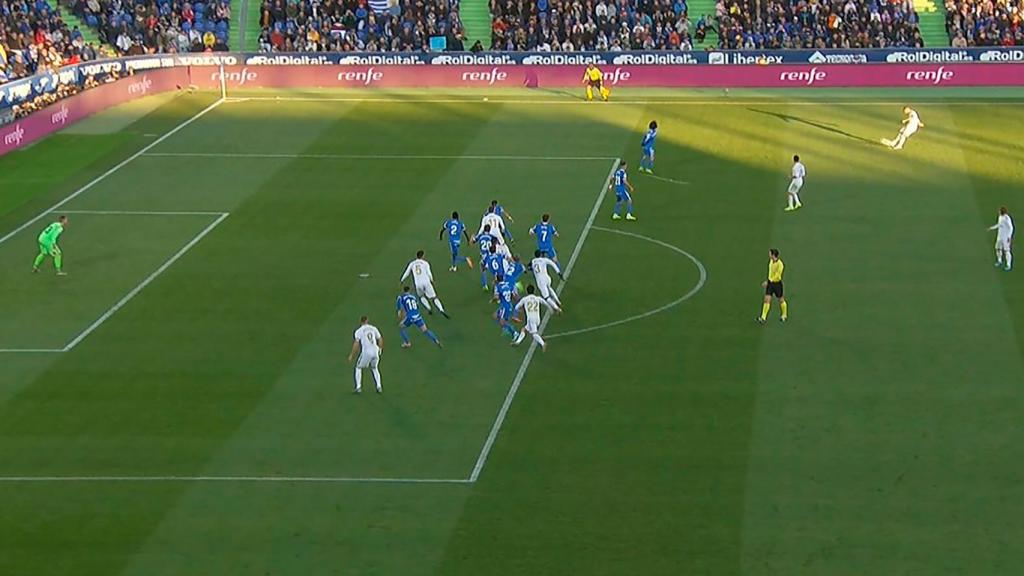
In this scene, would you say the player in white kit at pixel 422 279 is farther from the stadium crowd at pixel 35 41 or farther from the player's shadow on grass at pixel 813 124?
the stadium crowd at pixel 35 41

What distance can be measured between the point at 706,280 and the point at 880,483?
13693 millimetres

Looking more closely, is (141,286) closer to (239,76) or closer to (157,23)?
(239,76)

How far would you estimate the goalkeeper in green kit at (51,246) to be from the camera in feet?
154

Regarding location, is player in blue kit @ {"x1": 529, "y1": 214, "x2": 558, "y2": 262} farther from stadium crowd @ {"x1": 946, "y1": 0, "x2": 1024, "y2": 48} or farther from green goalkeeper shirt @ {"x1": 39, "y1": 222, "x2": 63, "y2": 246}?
stadium crowd @ {"x1": 946, "y1": 0, "x2": 1024, "y2": 48}

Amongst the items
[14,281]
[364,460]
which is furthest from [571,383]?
[14,281]

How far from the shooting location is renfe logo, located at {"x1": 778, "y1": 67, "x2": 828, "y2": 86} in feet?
234

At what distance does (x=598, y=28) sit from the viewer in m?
75.4

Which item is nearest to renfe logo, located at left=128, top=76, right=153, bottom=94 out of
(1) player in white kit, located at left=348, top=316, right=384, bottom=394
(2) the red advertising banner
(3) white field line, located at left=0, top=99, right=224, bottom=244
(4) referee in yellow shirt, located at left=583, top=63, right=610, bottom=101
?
(2) the red advertising banner

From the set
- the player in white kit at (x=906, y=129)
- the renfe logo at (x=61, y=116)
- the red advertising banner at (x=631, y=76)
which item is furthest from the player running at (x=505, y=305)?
the red advertising banner at (x=631, y=76)

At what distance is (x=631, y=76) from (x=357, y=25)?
13.3 m

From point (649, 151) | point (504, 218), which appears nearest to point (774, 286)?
point (504, 218)

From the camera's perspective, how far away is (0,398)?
125 ft

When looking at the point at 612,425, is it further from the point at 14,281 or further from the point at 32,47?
the point at 32,47

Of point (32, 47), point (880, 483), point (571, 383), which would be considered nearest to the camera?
point (880, 483)
